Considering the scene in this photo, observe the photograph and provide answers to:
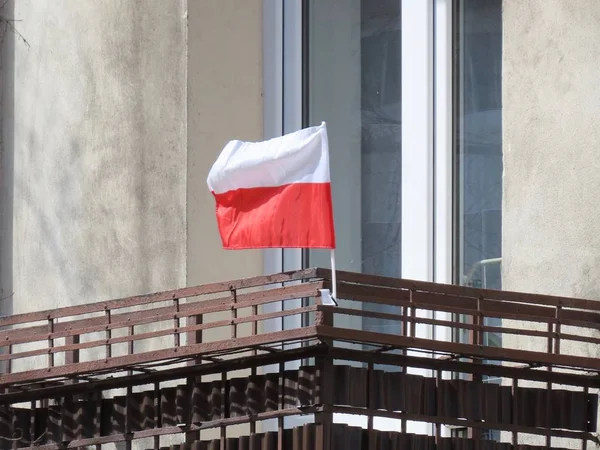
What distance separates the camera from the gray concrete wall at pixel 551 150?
7004mm

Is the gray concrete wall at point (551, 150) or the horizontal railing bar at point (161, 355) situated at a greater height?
the gray concrete wall at point (551, 150)

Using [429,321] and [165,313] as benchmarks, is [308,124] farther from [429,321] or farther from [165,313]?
[429,321]

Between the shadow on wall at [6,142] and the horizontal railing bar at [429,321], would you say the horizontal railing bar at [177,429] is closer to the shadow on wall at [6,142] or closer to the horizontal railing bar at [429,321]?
the horizontal railing bar at [429,321]

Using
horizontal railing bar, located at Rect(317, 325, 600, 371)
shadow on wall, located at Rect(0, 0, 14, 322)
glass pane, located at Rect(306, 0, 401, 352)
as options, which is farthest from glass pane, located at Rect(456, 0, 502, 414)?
shadow on wall, located at Rect(0, 0, 14, 322)

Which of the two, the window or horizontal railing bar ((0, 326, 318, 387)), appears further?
the window

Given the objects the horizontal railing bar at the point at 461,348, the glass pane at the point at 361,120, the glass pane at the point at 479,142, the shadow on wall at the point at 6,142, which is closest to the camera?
the horizontal railing bar at the point at 461,348

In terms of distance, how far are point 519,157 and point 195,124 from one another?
248 cm

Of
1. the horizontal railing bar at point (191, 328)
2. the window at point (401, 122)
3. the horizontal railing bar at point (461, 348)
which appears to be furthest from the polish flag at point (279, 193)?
the window at point (401, 122)

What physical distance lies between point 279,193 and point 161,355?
34.3 inches

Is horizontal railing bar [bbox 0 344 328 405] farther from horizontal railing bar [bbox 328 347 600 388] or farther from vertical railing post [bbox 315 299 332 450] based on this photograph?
horizontal railing bar [bbox 328 347 600 388]

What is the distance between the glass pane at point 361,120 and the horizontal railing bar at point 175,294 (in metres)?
1.79

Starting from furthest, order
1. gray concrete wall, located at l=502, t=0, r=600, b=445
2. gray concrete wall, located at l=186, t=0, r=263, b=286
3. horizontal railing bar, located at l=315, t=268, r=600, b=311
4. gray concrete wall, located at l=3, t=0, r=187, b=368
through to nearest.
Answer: gray concrete wall, located at l=3, t=0, r=187, b=368, gray concrete wall, located at l=186, t=0, r=263, b=286, gray concrete wall, located at l=502, t=0, r=600, b=445, horizontal railing bar, located at l=315, t=268, r=600, b=311

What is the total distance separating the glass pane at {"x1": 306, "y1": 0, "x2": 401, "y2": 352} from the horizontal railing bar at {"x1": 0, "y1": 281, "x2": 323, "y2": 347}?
5.80 ft

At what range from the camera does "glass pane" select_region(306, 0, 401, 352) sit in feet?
28.7
